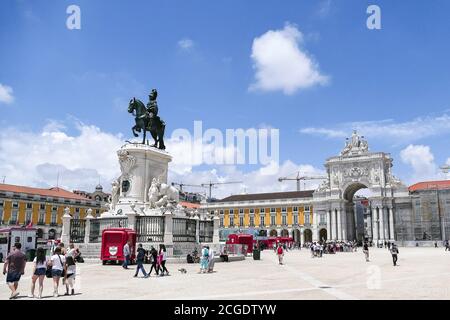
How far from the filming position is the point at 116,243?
811 inches

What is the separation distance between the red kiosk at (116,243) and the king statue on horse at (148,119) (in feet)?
22.2

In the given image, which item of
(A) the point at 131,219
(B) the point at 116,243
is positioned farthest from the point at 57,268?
(A) the point at 131,219

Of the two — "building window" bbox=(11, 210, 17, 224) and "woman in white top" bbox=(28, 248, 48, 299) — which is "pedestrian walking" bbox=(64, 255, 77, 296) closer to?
"woman in white top" bbox=(28, 248, 48, 299)

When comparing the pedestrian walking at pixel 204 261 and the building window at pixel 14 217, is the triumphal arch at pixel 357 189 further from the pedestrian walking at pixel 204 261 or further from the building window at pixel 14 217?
the pedestrian walking at pixel 204 261

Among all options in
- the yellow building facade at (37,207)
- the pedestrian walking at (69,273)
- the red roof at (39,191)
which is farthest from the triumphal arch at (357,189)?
the pedestrian walking at (69,273)

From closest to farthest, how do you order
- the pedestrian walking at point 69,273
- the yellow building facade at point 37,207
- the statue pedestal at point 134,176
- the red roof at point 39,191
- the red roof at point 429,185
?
the pedestrian walking at point 69,273, the statue pedestal at point 134,176, the yellow building facade at point 37,207, the red roof at point 39,191, the red roof at point 429,185

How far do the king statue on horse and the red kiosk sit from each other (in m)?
6.75

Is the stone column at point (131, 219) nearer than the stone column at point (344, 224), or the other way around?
the stone column at point (131, 219)

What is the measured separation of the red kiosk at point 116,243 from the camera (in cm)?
2056

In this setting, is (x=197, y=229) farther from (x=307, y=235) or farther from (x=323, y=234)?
(x=307, y=235)

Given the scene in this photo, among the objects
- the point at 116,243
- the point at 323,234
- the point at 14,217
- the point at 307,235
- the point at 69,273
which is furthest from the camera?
the point at 307,235

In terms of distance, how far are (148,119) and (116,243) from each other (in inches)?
330

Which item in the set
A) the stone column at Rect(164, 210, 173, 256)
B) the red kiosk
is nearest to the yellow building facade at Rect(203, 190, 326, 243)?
the stone column at Rect(164, 210, 173, 256)

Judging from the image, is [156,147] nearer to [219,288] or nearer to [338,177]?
[219,288]
